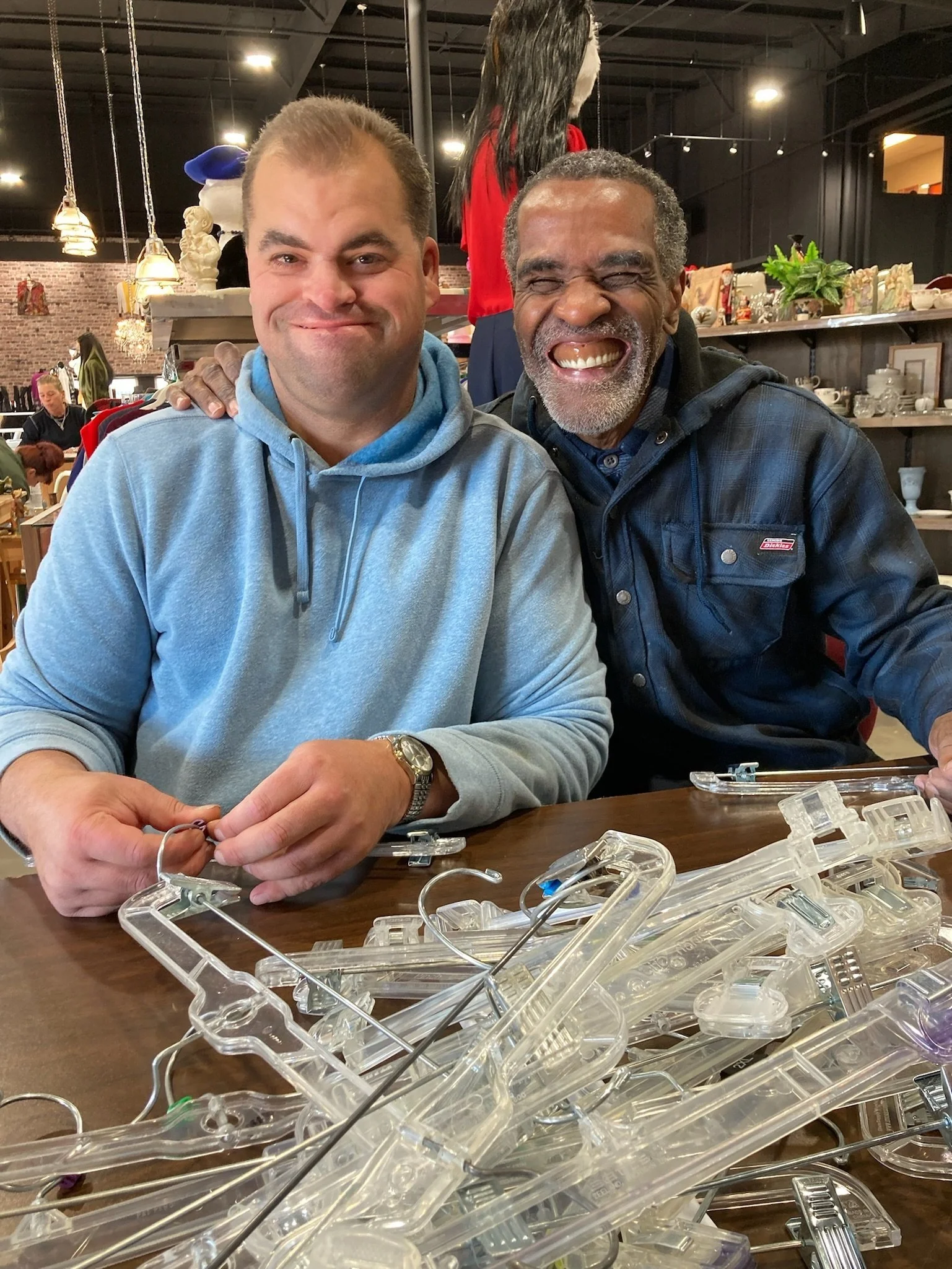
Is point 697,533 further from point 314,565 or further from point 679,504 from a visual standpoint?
point 314,565

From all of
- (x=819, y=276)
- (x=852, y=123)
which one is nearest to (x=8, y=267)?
(x=852, y=123)

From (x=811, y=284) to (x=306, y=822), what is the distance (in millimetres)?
4217

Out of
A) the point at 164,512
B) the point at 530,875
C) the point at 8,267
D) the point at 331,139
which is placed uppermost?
the point at 8,267

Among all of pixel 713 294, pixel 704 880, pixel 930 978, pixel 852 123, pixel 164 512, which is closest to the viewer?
pixel 930 978

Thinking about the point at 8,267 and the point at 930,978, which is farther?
the point at 8,267

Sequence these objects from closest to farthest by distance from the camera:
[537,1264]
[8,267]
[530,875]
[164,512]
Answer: [537,1264] → [530,875] → [164,512] → [8,267]

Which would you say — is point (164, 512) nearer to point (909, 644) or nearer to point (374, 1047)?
point (374, 1047)

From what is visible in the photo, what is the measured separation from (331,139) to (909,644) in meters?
1.04

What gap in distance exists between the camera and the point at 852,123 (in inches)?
368

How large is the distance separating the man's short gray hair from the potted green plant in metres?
3.13

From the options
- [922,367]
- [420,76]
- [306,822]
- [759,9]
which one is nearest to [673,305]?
[306,822]

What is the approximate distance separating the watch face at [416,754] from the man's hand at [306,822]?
2.9 inches

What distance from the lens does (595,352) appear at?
4.74 feet

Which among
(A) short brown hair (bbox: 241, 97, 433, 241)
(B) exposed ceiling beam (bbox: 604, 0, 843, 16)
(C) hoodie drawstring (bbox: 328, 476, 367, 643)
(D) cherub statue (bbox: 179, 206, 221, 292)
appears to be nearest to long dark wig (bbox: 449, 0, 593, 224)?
(D) cherub statue (bbox: 179, 206, 221, 292)
